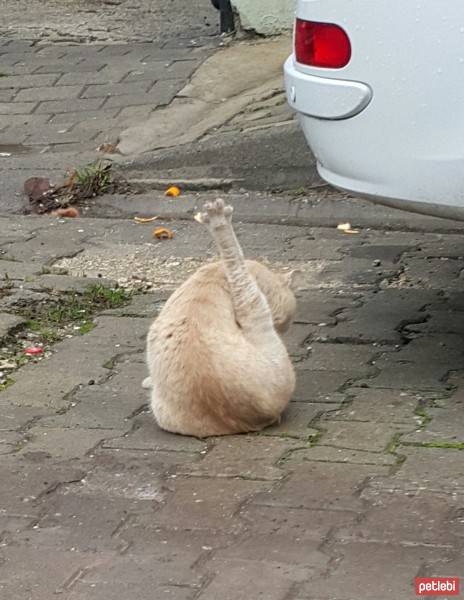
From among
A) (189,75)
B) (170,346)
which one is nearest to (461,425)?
(170,346)

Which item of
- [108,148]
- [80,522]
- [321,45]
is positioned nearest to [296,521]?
[80,522]

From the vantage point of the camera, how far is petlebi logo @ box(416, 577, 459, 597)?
3201mm

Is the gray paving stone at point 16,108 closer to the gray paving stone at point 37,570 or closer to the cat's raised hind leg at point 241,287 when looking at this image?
the cat's raised hind leg at point 241,287

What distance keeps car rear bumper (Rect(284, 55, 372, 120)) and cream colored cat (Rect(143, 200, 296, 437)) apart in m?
0.62

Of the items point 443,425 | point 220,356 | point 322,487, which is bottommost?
point 443,425

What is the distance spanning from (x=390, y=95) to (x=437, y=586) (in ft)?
6.14

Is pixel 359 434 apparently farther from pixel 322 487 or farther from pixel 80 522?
pixel 80 522

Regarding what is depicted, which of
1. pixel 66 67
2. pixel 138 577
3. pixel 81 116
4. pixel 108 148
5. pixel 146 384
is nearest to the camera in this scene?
pixel 138 577

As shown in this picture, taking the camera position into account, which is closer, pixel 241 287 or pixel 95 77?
pixel 241 287

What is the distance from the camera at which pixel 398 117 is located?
436 centimetres

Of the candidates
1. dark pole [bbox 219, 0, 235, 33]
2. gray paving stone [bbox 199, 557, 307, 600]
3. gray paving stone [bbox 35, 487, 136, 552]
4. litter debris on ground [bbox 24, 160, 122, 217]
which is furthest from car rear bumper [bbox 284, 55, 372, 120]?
dark pole [bbox 219, 0, 235, 33]

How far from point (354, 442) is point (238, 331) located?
1.86 ft

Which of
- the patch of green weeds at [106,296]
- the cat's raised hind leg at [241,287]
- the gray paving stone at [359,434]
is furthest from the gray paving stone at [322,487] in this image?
the patch of green weeds at [106,296]

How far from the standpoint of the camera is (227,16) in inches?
395
